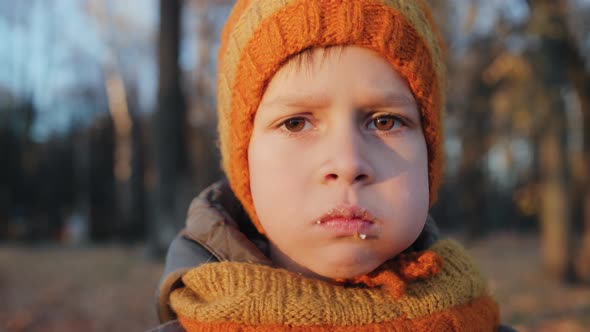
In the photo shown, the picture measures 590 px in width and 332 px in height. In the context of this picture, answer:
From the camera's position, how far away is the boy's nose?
1.18 meters

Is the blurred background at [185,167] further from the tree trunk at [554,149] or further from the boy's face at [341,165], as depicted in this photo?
the boy's face at [341,165]

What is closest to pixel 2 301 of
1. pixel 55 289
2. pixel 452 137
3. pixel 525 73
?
pixel 55 289

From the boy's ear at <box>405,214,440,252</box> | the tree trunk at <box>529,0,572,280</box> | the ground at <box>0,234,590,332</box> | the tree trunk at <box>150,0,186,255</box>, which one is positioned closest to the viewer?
the boy's ear at <box>405,214,440,252</box>

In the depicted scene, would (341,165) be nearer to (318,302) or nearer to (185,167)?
(318,302)

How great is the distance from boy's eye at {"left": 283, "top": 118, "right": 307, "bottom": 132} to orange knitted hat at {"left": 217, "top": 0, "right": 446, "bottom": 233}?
13 centimetres

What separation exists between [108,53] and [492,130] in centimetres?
1501

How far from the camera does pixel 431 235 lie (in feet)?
5.50

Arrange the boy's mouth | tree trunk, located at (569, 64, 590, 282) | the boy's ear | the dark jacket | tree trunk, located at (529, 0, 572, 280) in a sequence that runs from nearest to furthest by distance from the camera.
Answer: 1. the boy's mouth
2. the dark jacket
3. the boy's ear
4. tree trunk, located at (529, 0, 572, 280)
5. tree trunk, located at (569, 64, 590, 282)

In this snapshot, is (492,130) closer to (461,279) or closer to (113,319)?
(113,319)

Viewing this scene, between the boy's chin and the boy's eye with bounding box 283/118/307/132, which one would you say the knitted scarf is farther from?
the boy's eye with bounding box 283/118/307/132

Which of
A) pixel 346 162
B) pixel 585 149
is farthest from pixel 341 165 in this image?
pixel 585 149

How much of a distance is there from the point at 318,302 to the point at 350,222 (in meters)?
0.23

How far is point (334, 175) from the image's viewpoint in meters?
1.20

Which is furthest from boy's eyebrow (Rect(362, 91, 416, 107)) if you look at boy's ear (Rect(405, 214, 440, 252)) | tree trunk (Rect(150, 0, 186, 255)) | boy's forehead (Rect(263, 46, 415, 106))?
tree trunk (Rect(150, 0, 186, 255))
